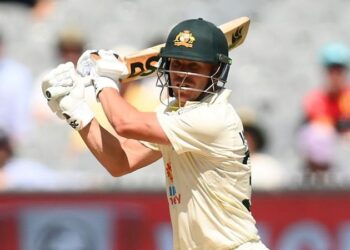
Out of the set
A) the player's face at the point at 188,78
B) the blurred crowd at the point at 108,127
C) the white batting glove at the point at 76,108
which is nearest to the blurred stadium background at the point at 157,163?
the blurred crowd at the point at 108,127

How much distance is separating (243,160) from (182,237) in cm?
41

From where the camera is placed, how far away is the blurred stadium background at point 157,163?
7.43 metres

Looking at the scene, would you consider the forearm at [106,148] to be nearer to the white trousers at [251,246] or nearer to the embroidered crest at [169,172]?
the embroidered crest at [169,172]

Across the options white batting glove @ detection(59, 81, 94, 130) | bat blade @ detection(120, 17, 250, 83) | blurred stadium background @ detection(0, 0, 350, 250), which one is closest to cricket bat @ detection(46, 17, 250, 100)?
bat blade @ detection(120, 17, 250, 83)

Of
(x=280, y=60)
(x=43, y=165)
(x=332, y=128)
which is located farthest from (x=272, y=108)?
(x=43, y=165)

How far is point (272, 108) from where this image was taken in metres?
9.76

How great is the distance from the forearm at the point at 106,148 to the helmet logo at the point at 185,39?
54 cm

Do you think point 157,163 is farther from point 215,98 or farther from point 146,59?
point 215,98

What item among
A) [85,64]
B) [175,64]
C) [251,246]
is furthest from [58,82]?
[251,246]

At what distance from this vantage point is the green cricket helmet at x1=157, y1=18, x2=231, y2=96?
15.4 ft

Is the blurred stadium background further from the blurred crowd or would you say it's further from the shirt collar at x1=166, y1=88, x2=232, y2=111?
the shirt collar at x1=166, y1=88, x2=232, y2=111

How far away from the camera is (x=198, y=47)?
469 centimetres

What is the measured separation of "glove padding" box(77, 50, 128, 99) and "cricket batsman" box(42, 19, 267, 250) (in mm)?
13

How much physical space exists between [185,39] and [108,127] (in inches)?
104
